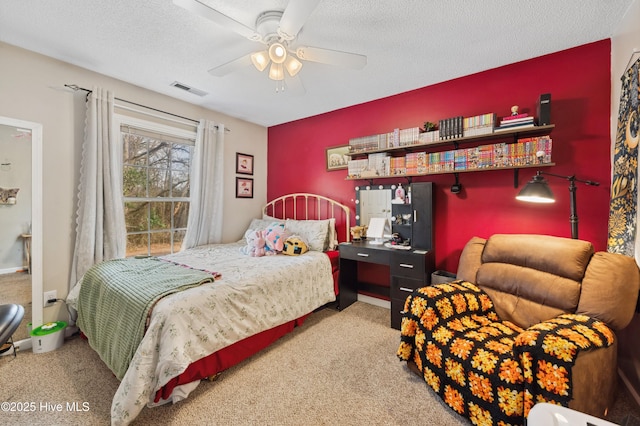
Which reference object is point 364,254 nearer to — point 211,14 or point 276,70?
point 276,70

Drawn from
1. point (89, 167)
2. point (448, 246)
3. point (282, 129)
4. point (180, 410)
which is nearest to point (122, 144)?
point (89, 167)

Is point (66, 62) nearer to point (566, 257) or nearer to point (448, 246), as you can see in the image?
point (448, 246)

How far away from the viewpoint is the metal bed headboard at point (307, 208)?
11.5 feet

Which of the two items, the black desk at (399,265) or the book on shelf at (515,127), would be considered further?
the black desk at (399,265)

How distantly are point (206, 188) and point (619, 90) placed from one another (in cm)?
382

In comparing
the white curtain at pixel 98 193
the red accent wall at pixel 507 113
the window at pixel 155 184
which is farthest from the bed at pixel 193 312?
the red accent wall at pixel 507 113

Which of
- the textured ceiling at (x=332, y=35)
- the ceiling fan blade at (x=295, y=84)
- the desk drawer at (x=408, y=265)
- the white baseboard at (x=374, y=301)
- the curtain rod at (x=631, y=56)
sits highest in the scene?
the textured ceiling at (x=332, y=35)

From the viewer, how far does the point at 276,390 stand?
1.75 meters

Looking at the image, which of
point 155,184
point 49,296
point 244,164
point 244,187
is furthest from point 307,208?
point 49,296

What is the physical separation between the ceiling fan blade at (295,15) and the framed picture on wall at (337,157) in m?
1.85

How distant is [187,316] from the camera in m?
1.64

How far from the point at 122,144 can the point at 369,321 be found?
3130mm

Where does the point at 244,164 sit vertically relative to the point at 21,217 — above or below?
above

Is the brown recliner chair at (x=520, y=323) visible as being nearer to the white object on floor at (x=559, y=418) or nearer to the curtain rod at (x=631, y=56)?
the white object on floor at (x=559, y=418)
